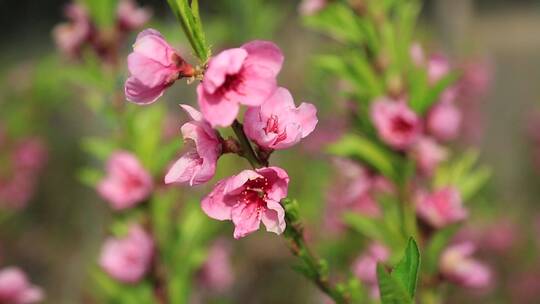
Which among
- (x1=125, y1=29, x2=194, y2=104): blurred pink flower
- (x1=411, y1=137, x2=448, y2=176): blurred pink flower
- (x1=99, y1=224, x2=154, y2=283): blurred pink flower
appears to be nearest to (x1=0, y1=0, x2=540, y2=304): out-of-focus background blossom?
(x1=411, y1=137, x2=448, y2=176): blurred pink flower

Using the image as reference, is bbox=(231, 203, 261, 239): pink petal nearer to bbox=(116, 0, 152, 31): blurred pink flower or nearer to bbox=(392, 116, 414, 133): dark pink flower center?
bbox=(392, 116, 414, 133): dark pink flower center

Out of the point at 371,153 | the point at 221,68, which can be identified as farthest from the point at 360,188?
the point at 221,68

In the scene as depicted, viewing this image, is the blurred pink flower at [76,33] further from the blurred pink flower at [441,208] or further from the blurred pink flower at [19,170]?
the blurred pink flower at [19,170]

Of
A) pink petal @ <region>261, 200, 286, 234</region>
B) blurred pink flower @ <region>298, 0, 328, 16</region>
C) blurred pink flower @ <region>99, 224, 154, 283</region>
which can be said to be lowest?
blurred pink flower @ <region>99, 224, 154, 283</region>

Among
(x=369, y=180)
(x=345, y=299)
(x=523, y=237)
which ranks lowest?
(x=523, y=237)

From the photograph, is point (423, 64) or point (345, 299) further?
point (423, 64)

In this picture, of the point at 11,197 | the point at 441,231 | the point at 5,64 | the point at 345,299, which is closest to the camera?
the point at 345,299

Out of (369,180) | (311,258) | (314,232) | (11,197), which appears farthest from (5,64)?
(311,258)

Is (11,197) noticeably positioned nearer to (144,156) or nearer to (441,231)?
(144,156)
